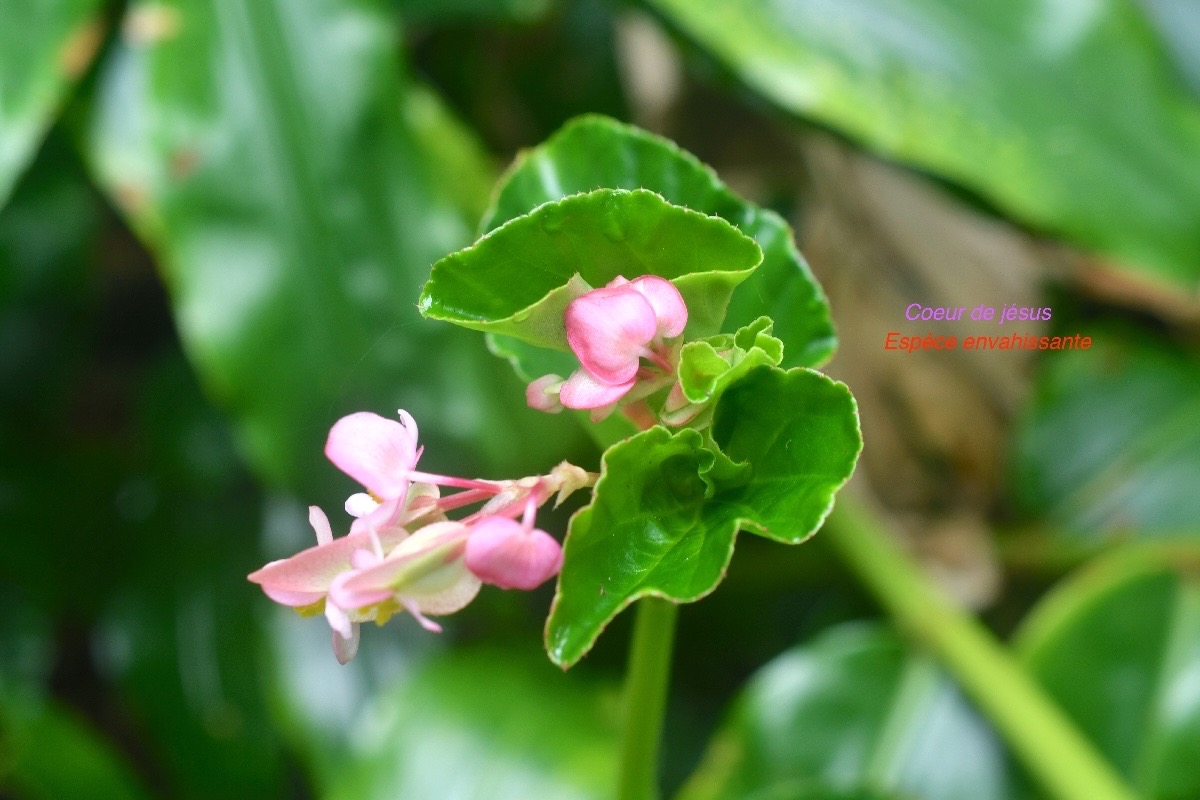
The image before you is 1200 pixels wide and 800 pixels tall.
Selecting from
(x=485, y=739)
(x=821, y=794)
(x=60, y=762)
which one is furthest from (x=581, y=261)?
(x=60, y=762)

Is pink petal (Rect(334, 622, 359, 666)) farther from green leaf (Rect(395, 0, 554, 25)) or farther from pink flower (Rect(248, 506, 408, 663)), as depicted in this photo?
green leaf (Rect(395, 0, 554, 25))

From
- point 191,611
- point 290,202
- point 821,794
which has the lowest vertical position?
point 191,611

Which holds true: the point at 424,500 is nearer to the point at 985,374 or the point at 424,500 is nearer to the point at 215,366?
the point at 215,366

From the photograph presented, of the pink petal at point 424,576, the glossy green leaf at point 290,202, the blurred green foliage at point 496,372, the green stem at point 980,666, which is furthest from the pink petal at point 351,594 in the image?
the green stem at point 980,666

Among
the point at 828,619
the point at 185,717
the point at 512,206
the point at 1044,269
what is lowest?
the point at 185,717

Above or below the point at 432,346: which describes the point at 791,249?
above

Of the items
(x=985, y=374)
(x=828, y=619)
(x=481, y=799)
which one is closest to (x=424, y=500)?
(x=481, y=799)

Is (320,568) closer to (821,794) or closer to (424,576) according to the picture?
(424,576)
